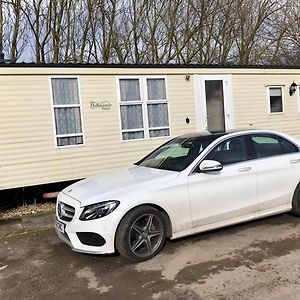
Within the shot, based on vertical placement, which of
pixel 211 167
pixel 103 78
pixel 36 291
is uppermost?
pixel 103 78

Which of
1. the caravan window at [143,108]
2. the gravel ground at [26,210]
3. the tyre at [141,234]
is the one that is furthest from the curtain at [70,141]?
the tyre at [141,234]

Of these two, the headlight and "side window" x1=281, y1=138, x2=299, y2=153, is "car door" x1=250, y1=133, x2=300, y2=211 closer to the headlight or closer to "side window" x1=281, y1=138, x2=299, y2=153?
"side window" x1=281, y1=138, x2=299, y2=153

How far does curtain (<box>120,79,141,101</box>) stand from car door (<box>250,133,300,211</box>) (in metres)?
4.33

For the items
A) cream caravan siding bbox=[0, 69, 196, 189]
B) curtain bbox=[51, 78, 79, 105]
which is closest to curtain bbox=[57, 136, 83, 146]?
cream caravan siding bbox=[0, 69, 196, 189]

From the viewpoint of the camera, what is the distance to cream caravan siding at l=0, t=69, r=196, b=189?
26.0ft

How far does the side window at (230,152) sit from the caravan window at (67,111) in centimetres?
427

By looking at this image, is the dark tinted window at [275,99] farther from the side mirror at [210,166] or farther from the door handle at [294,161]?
the side mirror at [210,166]

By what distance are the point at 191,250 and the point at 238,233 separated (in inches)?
35.3

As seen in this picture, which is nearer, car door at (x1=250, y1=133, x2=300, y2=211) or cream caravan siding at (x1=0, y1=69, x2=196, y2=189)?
car door at (x1=250, y1=133, x2=300, y2=211)

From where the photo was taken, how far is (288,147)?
5828mm

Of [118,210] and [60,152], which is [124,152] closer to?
[60,152]

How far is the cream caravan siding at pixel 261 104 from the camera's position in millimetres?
10852

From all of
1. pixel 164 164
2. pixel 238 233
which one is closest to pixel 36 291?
pixel 164 164

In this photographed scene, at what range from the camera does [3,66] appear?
7789mm
